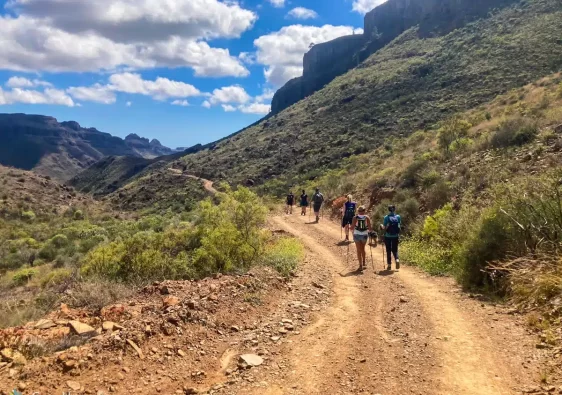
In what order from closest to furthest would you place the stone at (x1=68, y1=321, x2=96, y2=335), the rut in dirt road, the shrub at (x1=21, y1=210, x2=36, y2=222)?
1. the rut in dirt road
2. the stone at (x1=68, y1=321, x2=96, y2=335)
3. the shrub at (x1=21, y1=210, x2=36, y2=222)

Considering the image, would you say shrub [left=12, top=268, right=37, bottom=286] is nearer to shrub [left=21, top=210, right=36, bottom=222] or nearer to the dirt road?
the dirt road

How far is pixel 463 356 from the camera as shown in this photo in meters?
5.18

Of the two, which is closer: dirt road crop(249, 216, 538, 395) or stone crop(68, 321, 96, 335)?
dirt road crop(249, 216, 538, 395)

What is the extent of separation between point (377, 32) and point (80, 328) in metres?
122

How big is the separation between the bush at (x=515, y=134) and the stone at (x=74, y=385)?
16.6 metres

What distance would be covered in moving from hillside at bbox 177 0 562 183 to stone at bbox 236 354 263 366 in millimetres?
37885

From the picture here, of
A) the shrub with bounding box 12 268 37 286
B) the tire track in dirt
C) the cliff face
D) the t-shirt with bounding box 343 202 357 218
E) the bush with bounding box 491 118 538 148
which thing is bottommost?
the shrub with bounding box 12 268 37 286

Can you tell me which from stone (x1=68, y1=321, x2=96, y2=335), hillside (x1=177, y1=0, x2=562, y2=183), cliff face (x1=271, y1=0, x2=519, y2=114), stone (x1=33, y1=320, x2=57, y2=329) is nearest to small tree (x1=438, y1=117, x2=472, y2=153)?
hillside (x1=177, y1=0, x2=562, y2=183)

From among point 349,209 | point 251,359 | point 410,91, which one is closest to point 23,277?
point 349,209

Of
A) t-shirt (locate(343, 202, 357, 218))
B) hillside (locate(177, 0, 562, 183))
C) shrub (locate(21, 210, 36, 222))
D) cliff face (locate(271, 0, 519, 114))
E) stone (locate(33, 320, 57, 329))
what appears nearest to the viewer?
stone (locate(33, 320, 57, 329))

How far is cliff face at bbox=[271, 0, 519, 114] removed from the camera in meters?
73.5

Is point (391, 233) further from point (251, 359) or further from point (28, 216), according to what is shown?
point (28, 216)

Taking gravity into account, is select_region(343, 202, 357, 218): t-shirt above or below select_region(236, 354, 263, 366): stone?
above

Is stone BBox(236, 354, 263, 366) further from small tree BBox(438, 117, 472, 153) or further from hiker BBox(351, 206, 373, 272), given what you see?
small tree BBox(438, 117, 472, 153)
